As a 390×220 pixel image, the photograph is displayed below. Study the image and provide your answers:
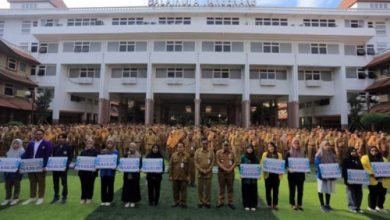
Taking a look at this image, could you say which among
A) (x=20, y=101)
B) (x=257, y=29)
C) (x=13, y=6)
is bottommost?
(x=20, y=101)

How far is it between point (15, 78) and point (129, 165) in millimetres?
24932

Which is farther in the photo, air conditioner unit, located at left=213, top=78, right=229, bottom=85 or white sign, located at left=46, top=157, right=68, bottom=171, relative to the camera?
air conditioner unit, located at left=213, top=78, right=229, bottom=85

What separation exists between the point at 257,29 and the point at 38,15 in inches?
976

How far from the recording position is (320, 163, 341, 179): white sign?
7.21 meters

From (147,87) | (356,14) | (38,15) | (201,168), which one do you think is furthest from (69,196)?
(356,14)

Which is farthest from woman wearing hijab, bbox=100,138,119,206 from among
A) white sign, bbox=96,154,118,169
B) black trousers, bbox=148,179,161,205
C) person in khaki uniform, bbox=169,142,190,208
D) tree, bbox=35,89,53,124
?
tree, bbox=35,89,53,124

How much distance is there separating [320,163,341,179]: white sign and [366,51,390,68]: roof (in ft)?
77.9

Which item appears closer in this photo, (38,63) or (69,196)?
(69,196)

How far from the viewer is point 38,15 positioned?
3312 centimetres

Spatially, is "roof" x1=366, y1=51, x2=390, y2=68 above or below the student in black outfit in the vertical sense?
above

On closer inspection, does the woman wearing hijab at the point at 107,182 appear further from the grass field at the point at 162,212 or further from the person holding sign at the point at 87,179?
the person holding sign at the point at 87,179

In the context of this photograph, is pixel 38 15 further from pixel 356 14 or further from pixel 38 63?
pixel 356 14

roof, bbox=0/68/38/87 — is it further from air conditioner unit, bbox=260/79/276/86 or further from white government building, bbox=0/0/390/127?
air conditioner unit, bbox=260/79/276/86

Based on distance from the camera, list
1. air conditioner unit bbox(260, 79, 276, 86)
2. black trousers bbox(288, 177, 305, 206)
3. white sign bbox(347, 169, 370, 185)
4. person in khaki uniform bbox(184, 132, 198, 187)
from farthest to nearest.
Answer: air conditioner unit bbox(260, 79, 276, 86)
person in khaki uniform bbox(184, 132, 198, 187)
black trousers bbox(288, 177, 305, 206)
white sign bbox(347, 169, 370, 185)
